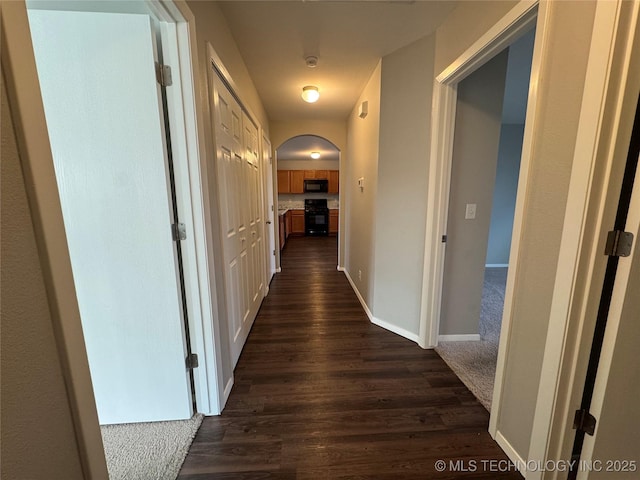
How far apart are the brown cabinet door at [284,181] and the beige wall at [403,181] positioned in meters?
6.14

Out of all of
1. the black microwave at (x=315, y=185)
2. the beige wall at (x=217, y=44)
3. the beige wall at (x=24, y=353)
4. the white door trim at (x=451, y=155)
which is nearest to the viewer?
the beige wall at (x=24, y=353)

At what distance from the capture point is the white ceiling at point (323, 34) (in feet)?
5.48

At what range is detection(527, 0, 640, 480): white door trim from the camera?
0.84 metres

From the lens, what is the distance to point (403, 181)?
226 cm

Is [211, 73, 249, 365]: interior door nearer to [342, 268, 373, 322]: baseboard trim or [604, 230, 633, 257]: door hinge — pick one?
[342, 268, 373, 322]: baseboard trim

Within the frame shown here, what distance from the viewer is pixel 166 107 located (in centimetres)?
127

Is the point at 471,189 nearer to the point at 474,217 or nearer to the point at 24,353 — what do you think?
the point at 474,217

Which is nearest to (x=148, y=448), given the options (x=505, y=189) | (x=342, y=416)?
(x=342, y=416)

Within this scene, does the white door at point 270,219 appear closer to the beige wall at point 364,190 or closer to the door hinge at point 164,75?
the beige wall at point 364,190

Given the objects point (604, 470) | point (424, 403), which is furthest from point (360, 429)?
point (604, 470)

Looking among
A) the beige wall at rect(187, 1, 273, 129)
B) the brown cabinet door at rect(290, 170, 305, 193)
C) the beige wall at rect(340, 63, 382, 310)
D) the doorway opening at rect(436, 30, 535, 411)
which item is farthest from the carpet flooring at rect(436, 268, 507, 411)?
the brown cabinet door at rect(290, 170, 305, 193)

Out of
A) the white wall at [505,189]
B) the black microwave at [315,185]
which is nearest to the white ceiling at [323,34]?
the white wall at [505,189]

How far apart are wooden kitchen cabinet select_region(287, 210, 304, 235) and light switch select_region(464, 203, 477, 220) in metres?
6.63

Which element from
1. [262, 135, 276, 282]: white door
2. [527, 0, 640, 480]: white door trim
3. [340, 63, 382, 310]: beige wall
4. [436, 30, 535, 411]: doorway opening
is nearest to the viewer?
[527, 0, 640, 480]: white door trim
